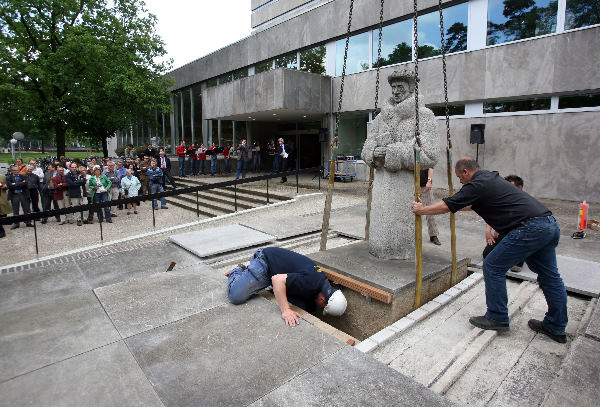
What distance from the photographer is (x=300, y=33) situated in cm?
1702

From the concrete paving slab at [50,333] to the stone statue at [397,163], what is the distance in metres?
3.19

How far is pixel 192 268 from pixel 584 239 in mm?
6715

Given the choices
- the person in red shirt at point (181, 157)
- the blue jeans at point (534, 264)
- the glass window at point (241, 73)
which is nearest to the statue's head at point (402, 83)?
the blue jeans at point (534, 264)

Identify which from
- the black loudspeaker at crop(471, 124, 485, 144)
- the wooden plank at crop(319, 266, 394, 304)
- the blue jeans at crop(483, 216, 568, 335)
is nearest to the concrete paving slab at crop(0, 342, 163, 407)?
the wooden plank at crop(319, 266, 394, 304)

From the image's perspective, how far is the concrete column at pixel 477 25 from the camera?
1156cm

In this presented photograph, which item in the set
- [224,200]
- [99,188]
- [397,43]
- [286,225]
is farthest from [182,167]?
[286,225]

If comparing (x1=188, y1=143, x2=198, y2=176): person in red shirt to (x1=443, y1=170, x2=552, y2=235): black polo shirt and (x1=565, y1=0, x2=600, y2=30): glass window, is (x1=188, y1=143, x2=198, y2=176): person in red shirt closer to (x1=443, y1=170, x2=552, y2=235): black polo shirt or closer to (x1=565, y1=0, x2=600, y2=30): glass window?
(x1=565, y1=0, x2=600, y2=30): glass window

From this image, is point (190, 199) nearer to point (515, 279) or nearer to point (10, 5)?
point (515, 279)

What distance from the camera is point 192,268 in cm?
493

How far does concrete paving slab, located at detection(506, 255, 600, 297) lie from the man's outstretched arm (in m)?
3.12

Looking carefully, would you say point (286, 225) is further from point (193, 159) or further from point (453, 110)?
point (193, 159)

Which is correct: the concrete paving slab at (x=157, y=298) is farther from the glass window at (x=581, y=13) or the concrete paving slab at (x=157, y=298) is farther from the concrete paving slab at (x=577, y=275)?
the glass window at (x=581, y=13)

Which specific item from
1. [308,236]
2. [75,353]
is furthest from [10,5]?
[75,353]

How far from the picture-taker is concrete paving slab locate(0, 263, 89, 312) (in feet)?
13.1
